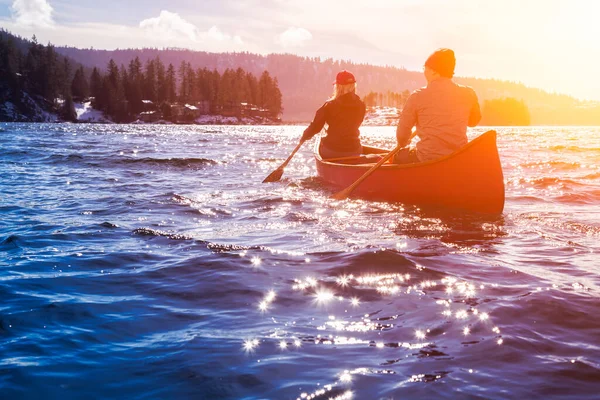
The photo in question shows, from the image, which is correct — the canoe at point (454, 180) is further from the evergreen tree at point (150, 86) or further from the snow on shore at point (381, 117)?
the snow on shore at point (381, 117)

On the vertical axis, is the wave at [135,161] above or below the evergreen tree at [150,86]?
below

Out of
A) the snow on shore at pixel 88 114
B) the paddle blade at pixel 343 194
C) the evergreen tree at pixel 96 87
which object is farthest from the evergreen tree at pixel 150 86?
the paddle blade at pixel 343 194

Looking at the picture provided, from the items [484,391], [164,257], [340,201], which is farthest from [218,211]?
[484,391]

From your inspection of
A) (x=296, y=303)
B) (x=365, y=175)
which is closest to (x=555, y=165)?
(x=365, y=175)

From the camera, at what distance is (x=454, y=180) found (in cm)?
762

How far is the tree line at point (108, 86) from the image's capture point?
107750 millimetres

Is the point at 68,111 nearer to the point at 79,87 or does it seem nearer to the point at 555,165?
the point at 79,87

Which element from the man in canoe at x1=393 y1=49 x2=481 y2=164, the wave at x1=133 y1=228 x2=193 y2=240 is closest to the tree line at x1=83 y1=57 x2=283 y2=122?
the man in canoe at x1=393 y1=49 x2=481 y2=164

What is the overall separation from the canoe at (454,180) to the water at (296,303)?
320 millimetres

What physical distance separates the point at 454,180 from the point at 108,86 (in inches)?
4546

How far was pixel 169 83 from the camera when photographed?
129m

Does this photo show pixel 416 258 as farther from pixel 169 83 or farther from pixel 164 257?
pixel 169 83

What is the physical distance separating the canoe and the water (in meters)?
0.32

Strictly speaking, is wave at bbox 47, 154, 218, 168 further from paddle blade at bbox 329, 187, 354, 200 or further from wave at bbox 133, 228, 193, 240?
wave at bbox 133, 228, 193, 240
